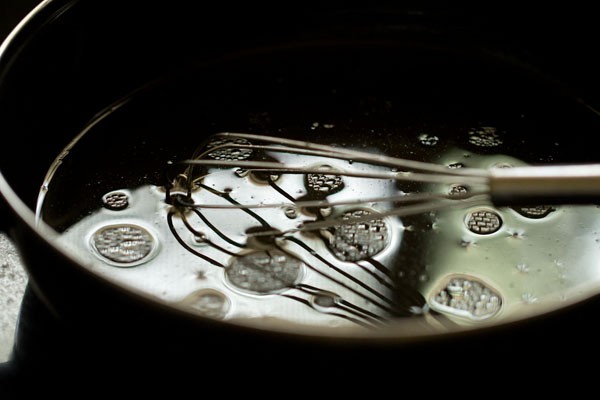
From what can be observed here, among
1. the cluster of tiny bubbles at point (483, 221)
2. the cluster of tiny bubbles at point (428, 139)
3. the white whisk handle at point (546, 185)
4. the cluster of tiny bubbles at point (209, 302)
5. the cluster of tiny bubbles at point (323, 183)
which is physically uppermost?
the cluster of tiny bubbles at point (428, 139)

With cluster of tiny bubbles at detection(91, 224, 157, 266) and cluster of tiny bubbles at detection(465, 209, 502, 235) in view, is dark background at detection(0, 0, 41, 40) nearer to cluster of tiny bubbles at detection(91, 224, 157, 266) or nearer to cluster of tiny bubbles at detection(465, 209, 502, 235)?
cluster of tiny bubbles at detection(91, 224, 157, 266)

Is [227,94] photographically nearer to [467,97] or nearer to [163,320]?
[467,97]

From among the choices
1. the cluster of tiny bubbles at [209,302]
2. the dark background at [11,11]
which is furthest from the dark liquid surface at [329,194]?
the dark background at [11,11]

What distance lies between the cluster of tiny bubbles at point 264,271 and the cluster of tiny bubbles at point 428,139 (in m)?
0.17

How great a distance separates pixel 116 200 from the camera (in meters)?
0.62

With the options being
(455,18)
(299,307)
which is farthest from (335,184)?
(455,18)

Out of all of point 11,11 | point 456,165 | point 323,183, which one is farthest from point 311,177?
point 11,11

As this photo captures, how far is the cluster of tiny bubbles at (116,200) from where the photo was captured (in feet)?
2.01

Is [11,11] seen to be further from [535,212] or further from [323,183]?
[535,212]

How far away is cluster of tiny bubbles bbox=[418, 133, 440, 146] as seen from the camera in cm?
67

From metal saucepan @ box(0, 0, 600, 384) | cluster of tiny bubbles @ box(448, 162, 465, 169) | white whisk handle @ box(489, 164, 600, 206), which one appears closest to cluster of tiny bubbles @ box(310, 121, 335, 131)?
metal saucepan @ box(0, 0, 600, 384)

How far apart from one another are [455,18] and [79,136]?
36cm

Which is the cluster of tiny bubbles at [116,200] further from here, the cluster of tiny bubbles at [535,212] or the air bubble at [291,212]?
the cluster of tiny bubbles at [535,212]

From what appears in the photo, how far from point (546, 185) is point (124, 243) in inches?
11.2
